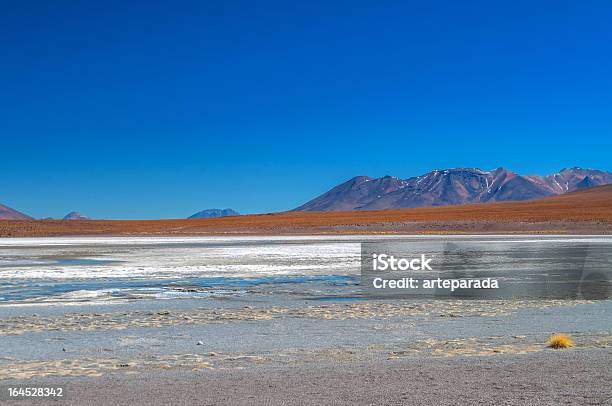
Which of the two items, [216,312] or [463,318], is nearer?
[463,318]

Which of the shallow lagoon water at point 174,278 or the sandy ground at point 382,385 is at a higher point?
the shallow lagoon water at point 174,278

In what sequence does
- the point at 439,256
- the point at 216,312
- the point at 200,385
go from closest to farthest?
1. the point at 200,385
2. the point at 216,312
3. the point at 439,256

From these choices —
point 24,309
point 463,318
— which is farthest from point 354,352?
point 24,309

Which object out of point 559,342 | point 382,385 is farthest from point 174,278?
point 382,385

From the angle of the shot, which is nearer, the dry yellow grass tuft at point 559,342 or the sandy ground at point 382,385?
the sandy ground at point 382,385

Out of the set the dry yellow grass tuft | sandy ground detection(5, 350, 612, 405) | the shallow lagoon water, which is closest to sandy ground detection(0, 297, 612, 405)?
sandy ground detection(5, 350, 612, 405)

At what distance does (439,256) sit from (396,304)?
18.9 m

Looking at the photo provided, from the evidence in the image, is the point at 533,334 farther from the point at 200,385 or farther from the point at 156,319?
the point at 156,319

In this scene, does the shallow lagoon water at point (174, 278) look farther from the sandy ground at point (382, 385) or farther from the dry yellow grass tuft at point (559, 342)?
the sandy ground at point (382, 385)

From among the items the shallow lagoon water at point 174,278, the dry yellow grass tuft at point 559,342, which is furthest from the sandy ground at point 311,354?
the shallow lagoon water at point 174,278

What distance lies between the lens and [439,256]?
115ft

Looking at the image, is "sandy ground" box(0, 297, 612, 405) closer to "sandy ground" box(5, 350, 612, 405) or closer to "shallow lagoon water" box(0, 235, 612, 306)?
"sandy ground" box(5, 350, 612, 405)

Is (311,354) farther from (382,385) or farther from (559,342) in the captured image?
(559,342)

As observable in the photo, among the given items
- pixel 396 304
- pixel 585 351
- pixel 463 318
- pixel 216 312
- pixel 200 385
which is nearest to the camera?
pixel 200 385
